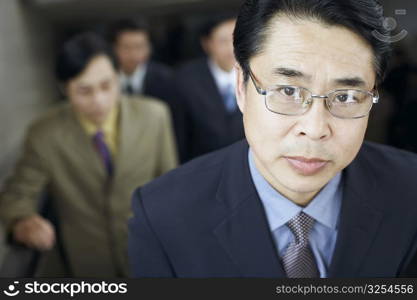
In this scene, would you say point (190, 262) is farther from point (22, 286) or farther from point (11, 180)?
point (11, 180)

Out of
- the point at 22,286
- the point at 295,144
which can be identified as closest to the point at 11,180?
the point at 22,286

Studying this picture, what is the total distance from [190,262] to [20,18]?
2.52 feet

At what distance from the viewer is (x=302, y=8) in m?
0.68

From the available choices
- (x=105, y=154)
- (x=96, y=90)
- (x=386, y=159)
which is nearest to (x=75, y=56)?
(x=96, y=90)

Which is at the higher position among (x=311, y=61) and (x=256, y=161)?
(x=311, y=61)

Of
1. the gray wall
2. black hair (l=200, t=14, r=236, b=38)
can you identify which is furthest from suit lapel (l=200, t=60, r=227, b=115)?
the gray wall

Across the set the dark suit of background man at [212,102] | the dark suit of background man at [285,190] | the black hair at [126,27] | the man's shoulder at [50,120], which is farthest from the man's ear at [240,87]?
the black hair at [126,27]

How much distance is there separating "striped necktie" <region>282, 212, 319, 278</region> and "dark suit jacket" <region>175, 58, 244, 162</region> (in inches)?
8.1

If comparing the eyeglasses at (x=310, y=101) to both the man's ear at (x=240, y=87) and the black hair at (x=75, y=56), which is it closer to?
the man's ear at (x=240, y=87)

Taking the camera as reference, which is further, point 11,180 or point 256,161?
point 11,180

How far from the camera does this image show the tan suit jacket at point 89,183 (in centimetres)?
103

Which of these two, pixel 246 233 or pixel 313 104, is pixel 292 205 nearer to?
pixel 246 233

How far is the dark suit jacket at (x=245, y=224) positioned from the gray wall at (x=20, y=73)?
1.68ft

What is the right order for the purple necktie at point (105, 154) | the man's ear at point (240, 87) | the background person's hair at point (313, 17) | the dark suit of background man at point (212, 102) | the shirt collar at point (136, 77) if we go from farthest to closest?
the shirt collar at point (136, 77) < the purple necktie at point (105, 154) < the dark suit of background man at point (212, 102) < the man's ear at point (240, 87) < the background person's hair at point (313, 17)
